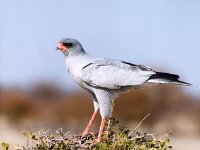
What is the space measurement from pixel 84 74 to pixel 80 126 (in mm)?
36331

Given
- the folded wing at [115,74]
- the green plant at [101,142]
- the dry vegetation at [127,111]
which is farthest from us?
the dry vegetation at [127,111]

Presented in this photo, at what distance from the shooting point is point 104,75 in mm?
6863

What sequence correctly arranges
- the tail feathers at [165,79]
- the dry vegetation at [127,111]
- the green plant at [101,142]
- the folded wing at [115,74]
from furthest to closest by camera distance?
1. the dry vegetation at [127,111]
2. the folded wing at [115,74]
3. the tail feathers at [165,79]
4. the green plant at [101,142]

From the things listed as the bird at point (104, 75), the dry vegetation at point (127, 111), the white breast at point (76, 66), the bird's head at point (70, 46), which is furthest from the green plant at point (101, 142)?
the dry vegetation at point (127, 111)

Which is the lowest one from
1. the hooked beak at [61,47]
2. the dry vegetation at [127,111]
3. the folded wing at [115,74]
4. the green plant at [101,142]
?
the dry vegetation at [127,111]

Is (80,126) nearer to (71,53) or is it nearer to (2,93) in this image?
(2,93)

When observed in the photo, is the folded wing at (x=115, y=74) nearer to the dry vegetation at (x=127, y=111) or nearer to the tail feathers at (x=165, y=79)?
the tail feathers at (x=165, y=79)

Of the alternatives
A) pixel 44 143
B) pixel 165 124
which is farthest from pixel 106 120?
pixel 165 124

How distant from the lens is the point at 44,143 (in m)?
5.90

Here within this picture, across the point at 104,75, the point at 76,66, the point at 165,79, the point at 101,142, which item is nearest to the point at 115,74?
the point at 104,75

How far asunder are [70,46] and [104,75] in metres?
0.42

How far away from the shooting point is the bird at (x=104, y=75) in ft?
22.1

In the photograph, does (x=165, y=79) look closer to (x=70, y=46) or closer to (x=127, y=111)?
(x=70, y=46)

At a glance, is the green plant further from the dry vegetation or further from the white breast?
→ the dry vegetation
